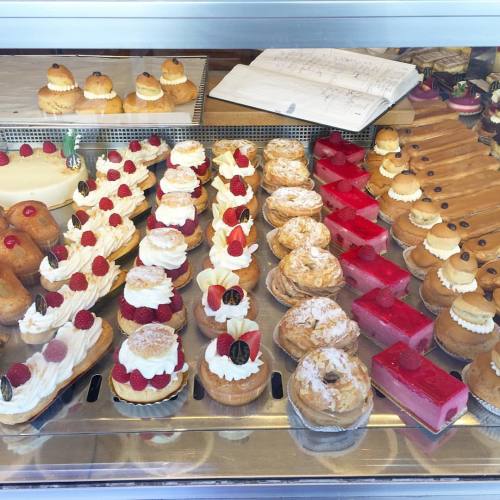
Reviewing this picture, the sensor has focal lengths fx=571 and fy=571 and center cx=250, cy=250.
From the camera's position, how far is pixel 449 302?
9.18 feet

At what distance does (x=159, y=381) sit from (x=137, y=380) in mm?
90

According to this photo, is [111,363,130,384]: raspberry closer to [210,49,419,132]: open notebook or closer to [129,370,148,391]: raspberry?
[129,370,148,391]: raspberry

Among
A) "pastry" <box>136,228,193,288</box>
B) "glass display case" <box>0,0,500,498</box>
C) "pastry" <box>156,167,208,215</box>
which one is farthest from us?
→ "pastry" <box>156,167,208,215</box>

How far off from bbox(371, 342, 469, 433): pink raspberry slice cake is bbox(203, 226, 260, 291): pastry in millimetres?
837

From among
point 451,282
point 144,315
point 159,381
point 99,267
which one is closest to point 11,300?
point 99,267

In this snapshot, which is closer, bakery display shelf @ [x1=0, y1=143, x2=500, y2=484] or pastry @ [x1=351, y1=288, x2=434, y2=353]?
bakery display shelf @ [x1=0, y1=143, x2=500, y2=484]

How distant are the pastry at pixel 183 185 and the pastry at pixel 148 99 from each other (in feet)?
1.57

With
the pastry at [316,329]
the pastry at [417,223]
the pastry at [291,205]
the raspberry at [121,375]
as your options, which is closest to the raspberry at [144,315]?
the raspberry at [121,375]

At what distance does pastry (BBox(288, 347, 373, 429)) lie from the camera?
7.19 ft

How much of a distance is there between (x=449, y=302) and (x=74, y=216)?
2048 millimetres

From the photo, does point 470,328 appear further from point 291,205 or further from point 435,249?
point 291,205

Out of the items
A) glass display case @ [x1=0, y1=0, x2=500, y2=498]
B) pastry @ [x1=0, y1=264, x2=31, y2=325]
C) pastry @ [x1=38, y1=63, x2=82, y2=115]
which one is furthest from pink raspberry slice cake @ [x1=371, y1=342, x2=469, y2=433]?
pastry @ [x1=38, y1=63, x2=82, y2=115]

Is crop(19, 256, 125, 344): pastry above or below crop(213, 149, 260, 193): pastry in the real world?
below

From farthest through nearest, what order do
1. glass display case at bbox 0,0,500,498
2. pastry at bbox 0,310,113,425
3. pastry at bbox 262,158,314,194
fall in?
pastry at bbox 262,158,314,194 → pastry at bbox 0,310,113,425 → glass display case at bbox 0,0,500,498
